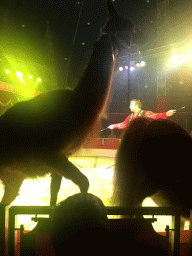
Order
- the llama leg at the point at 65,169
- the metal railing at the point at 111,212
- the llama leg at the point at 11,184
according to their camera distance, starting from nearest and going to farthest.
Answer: the metal railing at the point at 111,212, the llama leg at the point at 65,169, the llama leg at the point at 11,184

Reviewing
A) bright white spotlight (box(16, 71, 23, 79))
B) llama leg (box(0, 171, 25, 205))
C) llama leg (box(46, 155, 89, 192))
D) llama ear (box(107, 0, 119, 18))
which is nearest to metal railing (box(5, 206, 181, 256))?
llama leg (box(46, 155, 89, 192))

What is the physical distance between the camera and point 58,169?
0.56 meters

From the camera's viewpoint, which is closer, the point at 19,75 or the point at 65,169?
the point at 65,169

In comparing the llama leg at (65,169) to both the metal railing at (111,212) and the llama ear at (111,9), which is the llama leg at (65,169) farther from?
the llama ear at (111,9)

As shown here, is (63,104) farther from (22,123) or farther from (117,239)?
(117,239)

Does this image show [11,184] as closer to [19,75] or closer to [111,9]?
[111,9]

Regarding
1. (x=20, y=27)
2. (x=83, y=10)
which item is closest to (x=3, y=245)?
(x=83, y=10)

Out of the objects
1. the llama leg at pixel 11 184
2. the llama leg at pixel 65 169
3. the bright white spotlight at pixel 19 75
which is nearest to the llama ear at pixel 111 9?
the llama leg at pixel 65 169

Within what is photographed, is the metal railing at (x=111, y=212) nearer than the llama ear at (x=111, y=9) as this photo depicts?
Yes

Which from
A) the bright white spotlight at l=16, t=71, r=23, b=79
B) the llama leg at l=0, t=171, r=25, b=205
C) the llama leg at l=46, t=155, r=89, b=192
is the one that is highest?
the bright white spotlight at l=16, t=71, r=23, b=79

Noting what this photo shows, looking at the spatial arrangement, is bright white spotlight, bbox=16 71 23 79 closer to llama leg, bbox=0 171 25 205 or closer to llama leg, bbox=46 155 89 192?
llama leg, bbox=0 171 25 205

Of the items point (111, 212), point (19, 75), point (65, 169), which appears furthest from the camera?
point (19, 75)

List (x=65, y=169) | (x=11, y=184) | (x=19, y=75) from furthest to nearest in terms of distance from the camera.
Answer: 1. (x=19, y=75)
2. (x=11, y=184)
3. (x=65, y=169)

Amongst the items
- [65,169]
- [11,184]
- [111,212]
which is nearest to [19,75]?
[11,184]
